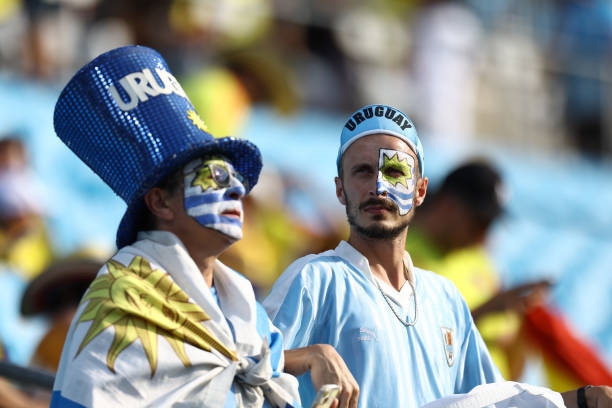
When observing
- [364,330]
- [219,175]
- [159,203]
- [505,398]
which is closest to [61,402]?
[159,203]

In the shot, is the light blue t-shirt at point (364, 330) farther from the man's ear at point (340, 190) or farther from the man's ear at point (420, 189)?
the man's ear at point (420, 189)

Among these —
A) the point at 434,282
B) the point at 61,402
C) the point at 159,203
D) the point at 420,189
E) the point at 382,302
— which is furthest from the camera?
the point at 434,282

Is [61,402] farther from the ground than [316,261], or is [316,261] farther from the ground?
[316,261]

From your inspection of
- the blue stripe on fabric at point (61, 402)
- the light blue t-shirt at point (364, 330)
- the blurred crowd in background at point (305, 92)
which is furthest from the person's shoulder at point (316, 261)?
the blurred crowd in background at point (305, 92)

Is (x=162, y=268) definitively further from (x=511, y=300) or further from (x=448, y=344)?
(x=511, y=300)

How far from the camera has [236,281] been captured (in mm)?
3463

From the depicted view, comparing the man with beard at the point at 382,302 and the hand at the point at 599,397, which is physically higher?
the man with beard at the point at 382,302

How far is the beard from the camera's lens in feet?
12.5

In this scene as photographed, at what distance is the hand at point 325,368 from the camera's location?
328 cm

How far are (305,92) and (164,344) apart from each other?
7.28m

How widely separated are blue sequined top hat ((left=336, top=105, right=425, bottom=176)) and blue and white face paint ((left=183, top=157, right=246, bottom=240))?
65 cm

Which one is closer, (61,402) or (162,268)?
(61,402)

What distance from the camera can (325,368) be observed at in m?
3.32

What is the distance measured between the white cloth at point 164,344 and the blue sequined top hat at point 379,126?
73 centimetres
